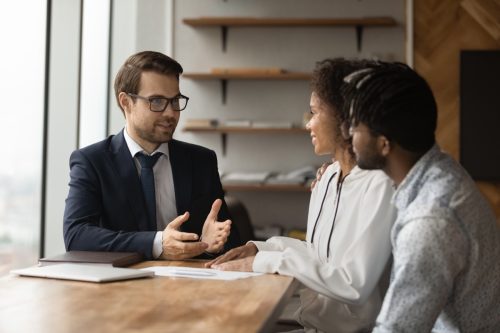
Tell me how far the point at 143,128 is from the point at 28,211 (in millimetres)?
1489

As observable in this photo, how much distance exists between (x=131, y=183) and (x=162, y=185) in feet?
0.52

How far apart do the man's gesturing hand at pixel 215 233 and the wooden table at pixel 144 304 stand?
0.34 meters

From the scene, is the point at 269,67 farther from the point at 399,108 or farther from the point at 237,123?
the point at 399,108

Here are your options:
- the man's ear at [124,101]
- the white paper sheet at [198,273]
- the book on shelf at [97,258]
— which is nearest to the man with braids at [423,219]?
the white paper sheet at [198,273]

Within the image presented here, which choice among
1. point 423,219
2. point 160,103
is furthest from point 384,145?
point 160,103

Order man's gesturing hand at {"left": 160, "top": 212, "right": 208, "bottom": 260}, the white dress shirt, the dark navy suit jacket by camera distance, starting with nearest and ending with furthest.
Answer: man's gesturing hand at {"left": 160, "top": 212, "right": 208, "bottom": 260} → the dark navy suit jacket → the white dress shirt

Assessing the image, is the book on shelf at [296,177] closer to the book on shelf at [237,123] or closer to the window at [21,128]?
the book on shelf at [237,123]

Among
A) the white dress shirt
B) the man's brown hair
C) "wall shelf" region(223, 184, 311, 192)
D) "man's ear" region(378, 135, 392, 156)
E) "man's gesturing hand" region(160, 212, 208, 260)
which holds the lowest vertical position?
"wall shelf" region(223, 184, 311, 192)

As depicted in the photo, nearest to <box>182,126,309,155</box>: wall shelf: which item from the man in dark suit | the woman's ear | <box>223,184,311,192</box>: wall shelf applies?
<box>223,184,311,192</box>: wall shelf

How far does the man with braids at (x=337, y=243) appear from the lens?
189cm

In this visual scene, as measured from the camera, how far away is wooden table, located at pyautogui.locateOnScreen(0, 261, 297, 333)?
4.90 ft

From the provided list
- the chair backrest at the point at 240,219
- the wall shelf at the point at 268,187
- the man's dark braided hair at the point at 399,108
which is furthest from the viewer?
the wall shelf at the point at 268,187

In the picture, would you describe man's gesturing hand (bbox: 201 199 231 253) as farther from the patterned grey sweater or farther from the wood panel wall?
the wood panel wall

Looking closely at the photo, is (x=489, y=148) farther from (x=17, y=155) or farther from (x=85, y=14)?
(x=17, y=155)
